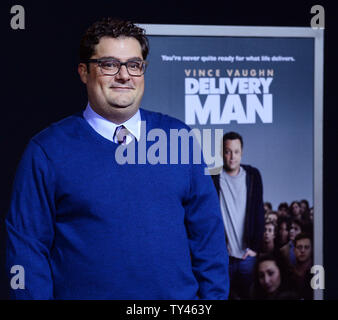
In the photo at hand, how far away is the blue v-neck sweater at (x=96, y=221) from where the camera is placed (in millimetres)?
1726

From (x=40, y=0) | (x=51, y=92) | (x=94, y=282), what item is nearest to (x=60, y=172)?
(x=94, y=282)

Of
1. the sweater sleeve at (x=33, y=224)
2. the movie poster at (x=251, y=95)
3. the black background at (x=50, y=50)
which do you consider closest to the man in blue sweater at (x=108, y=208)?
the sweater sleeve at (x=33, y=224)

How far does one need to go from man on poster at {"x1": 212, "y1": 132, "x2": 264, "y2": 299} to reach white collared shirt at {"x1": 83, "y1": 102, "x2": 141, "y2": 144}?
1.02 meters

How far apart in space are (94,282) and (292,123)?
1.60 metres

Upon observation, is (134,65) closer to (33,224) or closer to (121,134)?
(121,134)

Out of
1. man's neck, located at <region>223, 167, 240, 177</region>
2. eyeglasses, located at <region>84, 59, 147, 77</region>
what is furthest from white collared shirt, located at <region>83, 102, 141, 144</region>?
man's neck, located at <region>223, 167, 240, 177</region>

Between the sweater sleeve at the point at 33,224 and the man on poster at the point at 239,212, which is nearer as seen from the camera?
the sweater sleeve at the point at 33,224

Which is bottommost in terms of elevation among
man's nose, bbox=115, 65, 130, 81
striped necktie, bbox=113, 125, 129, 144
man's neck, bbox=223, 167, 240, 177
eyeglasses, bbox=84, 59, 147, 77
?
man's neck, bbox=223, 167, 240, 177

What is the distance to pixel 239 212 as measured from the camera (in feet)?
9.46

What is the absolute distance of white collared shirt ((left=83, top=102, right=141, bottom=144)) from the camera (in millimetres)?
1849

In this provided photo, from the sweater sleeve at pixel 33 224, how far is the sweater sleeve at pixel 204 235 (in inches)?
18.6

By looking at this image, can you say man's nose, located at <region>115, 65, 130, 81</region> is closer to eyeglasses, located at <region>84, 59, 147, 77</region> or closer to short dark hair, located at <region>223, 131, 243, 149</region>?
eyeglasses, located at <region>84, 59, 147, 77</region>

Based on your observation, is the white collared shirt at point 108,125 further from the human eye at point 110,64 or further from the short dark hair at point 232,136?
the short dark hair at point 232,136

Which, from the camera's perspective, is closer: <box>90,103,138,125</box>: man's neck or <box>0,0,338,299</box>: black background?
<box>90,103,138,125</box>: man's neck
